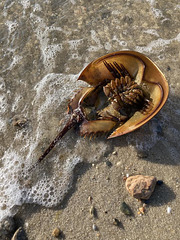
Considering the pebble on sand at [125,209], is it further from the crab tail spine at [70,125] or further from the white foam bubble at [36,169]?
the crab tail spine at [70,125]

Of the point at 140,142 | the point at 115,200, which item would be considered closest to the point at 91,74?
→ the point at 140,142

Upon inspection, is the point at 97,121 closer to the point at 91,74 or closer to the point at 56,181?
the point at 91,74

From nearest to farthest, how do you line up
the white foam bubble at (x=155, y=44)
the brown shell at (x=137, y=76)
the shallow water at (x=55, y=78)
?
the brown shell at (x=137, y=76)
the shallow water at (x=55, y=78)
the white foam bubble at (x=155, y=44)

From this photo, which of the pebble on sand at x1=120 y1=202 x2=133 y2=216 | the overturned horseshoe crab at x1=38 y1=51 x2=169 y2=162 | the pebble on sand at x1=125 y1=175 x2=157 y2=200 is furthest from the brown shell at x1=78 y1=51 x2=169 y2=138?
the pebble on sand at x1=120 y1=202 x2=133 y2=216

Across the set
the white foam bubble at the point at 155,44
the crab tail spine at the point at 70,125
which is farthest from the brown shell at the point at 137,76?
the white foam bubble at the point at 155,44

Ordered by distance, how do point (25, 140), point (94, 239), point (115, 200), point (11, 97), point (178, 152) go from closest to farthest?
point (94, 239) < point (115, 200) < point (178, 152) < point (25, 140) < point (11, 97)

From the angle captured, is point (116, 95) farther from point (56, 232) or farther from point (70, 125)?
point (56, 232)

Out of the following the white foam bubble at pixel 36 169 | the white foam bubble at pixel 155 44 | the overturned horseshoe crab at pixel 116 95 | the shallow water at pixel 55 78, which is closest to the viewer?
the overturned horseshoe crab at pixel 116 95
